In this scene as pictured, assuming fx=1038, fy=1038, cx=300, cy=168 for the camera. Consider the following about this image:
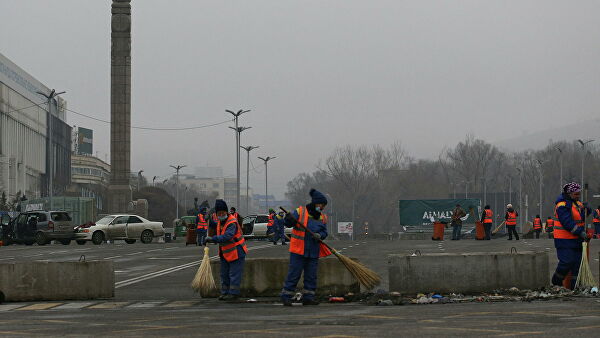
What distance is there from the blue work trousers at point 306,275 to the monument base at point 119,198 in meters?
67.6

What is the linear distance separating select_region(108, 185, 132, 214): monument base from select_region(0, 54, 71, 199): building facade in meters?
27.8

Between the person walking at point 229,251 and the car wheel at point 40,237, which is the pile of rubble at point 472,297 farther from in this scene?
the car wheel at point 40,237

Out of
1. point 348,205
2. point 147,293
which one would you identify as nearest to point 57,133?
point 348,205

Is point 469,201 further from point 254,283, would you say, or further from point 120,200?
point 254,283

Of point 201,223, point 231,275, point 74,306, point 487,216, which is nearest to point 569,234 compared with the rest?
point 231,275

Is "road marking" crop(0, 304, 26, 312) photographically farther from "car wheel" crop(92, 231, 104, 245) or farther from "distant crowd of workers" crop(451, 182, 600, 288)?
"car wheel" crop(92, 231, 104, 245)

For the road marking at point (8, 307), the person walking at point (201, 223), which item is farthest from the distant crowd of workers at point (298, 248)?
the person walking at point (201, 223)

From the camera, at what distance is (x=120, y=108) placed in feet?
270

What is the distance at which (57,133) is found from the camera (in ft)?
476

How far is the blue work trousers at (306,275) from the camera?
15.4 meters

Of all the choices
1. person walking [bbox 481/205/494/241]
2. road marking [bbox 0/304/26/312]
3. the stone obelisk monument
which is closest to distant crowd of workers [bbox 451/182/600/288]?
road marking [bbox 0/304/26/312]

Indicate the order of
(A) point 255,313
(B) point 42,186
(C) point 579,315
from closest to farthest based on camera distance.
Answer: (C) point 579,315
(A) point 255,313
(B) point 42,186

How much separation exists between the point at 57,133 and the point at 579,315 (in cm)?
13780

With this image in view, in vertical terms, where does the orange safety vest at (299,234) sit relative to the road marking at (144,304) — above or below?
above
